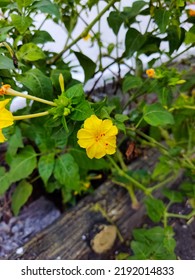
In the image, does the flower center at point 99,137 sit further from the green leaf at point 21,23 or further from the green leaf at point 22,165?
the green leaf at point 22,165

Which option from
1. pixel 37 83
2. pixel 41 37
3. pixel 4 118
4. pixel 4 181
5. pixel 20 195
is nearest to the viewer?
pixel 4 118

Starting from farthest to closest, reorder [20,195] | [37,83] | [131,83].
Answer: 1. [20,195]
2. [131,83]
3. [37,83]

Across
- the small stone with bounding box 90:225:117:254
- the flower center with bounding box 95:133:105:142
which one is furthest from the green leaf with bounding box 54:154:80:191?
the flower center with bounding box 95:133:105:142

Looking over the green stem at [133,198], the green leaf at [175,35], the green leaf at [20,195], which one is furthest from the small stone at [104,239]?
the green leaf at [175,35]

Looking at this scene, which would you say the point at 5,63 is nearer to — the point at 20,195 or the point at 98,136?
the point at 98,136

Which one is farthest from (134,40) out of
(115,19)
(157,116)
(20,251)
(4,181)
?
(20,251)
